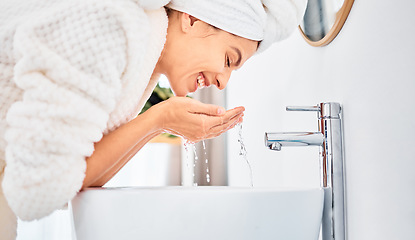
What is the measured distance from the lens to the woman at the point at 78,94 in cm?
70

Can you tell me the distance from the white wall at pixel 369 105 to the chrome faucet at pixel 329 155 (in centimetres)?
3

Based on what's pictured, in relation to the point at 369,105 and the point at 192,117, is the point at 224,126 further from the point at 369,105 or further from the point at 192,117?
the point at 369,105

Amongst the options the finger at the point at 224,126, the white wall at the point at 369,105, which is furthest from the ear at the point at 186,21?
the white wall at the point at 369,105

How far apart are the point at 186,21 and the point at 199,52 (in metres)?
0.08

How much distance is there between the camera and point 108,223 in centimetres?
72

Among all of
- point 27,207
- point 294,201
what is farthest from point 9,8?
point 294,201

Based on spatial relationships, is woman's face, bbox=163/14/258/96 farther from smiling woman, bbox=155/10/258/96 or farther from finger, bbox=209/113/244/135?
finger, bbox=209/113/244/135

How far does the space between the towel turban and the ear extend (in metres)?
0.02

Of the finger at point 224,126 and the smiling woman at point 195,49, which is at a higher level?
the smiling woman at point 195,49

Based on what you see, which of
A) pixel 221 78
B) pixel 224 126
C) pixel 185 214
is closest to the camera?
pixel 185 214

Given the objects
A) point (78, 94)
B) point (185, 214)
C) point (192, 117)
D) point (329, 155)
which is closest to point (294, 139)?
point (329, 155)

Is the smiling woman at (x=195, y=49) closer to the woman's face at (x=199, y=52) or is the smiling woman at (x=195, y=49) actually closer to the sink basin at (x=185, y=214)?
the woman's face at (x=199, y=52)

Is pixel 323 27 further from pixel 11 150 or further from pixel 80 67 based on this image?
pixel 11 150

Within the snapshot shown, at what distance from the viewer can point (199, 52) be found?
1.00 m
